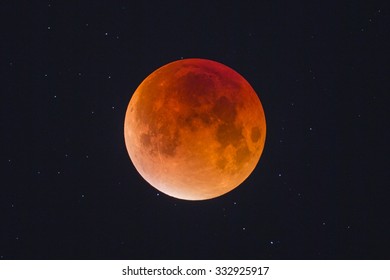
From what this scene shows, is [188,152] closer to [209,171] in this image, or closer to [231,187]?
[209,171]

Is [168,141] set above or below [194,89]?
below

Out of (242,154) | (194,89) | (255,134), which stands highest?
(194,89)

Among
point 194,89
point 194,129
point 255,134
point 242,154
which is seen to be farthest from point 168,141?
point 255,134

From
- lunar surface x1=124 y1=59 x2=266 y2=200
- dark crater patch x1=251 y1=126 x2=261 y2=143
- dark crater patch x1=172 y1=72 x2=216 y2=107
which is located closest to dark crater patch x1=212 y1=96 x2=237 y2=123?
lunar surface x1=124 y1=59 x2=266 y2=200

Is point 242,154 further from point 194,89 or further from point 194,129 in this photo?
point 194,89

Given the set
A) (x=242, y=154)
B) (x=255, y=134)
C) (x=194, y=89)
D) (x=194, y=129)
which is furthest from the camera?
(x=255, y=134)

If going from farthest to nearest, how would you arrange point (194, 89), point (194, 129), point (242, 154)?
point (242, 154) → point (194, 89) → point (194, 129)

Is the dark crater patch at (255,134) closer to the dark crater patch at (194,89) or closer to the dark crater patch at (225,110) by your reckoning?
the dark crater patch at (225,110)

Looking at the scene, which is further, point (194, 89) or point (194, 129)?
point (194, 89)

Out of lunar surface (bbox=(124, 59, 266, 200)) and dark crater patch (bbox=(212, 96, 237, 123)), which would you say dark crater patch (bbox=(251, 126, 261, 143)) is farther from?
dark crater patch (bbox=(212, 96, 237, 123))

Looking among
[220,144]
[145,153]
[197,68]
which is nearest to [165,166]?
[145,153]
